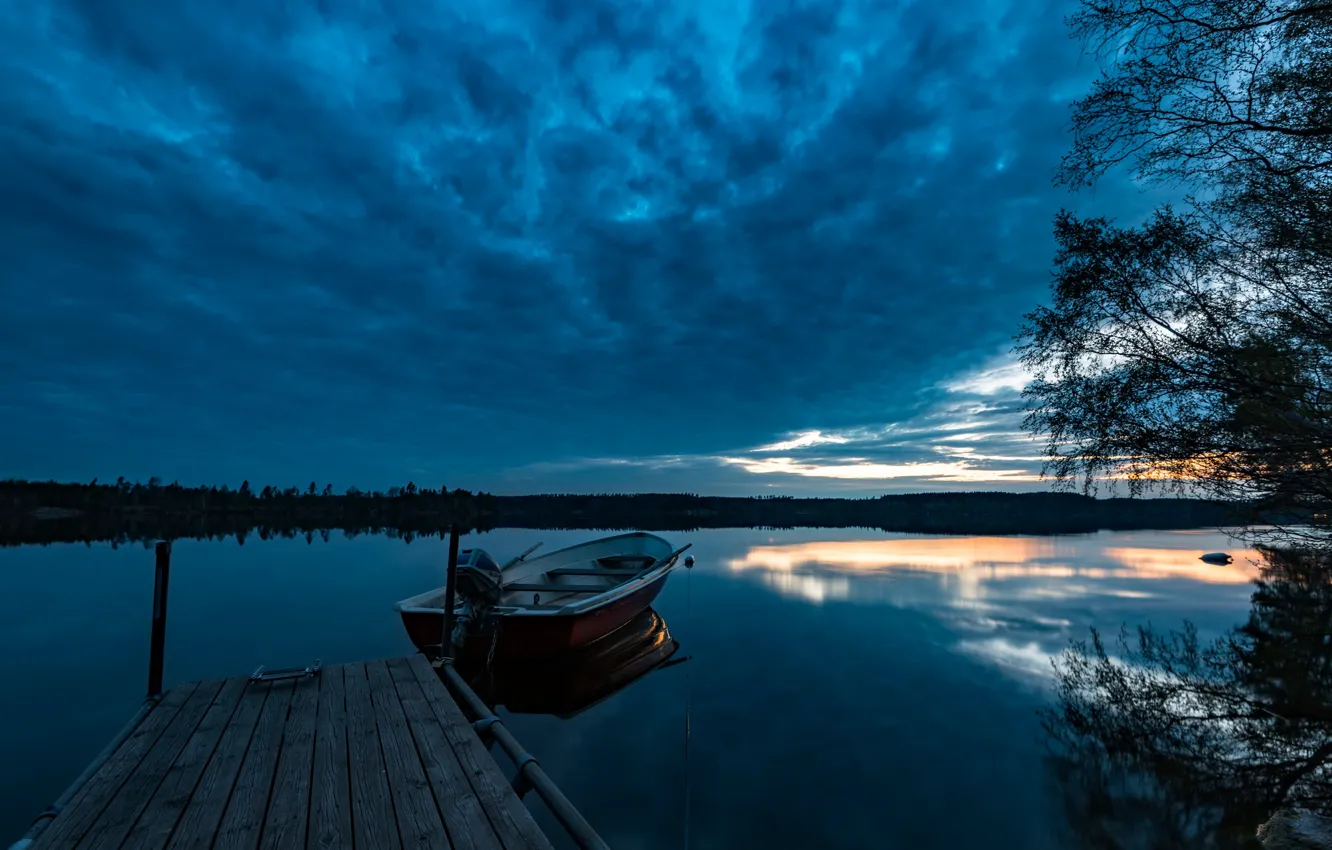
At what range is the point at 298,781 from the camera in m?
4.61

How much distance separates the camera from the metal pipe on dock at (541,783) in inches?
150

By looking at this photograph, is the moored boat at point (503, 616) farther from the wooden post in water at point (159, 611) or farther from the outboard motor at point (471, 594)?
the wooden post in water at point (159, 611)

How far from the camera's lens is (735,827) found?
267 inches

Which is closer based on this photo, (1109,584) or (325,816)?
(325,816)

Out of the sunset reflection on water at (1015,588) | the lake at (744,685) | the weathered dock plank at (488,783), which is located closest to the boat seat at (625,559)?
the lake at (744,685)

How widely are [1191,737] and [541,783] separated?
35.8 ft

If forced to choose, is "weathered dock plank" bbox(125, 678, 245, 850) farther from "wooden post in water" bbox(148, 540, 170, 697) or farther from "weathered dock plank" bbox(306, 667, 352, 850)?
"wooden post in water" bbox(148, 540, 170, 697)

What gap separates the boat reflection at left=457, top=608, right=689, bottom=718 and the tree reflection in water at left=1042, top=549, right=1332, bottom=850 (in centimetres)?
796

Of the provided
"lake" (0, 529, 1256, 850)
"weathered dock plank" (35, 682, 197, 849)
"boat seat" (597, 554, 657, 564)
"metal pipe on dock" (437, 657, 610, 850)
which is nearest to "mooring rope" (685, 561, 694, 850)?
"lake" (0, 529, 1256, 850)

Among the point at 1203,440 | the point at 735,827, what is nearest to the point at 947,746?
the point at 735,827

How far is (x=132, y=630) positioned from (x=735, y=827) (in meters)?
20.9

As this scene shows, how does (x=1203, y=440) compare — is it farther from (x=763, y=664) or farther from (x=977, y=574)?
(x=977, y=574)

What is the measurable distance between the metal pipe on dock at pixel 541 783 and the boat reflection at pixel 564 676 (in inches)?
133

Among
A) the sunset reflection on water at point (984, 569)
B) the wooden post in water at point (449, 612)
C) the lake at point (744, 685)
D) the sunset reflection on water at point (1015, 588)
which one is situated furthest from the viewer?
the sunset reflection on water at point (984, 569)
